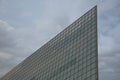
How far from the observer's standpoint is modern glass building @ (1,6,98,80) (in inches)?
1901

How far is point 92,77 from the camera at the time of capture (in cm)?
4422

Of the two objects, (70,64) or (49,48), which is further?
(49,48)

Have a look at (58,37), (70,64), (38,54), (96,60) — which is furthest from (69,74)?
(38,54)

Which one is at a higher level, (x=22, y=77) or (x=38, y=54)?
(x=38, y=54)

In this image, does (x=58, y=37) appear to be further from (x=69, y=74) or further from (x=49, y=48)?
(x=69, y=74)

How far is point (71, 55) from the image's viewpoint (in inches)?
2255

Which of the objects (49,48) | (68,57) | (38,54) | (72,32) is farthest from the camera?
(38,54)

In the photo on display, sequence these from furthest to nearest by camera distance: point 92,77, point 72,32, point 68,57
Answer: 1. point 72,32
2. point 68,57
3. point 92,77

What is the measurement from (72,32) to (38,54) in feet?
78.2

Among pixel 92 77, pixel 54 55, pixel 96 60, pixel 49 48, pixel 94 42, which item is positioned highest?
pixel 49 48

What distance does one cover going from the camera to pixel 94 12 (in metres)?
54.3

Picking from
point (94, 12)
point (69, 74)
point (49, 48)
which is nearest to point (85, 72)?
point (69, 74)

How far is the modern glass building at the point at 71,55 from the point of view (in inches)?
1901

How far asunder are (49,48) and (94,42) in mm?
27285
